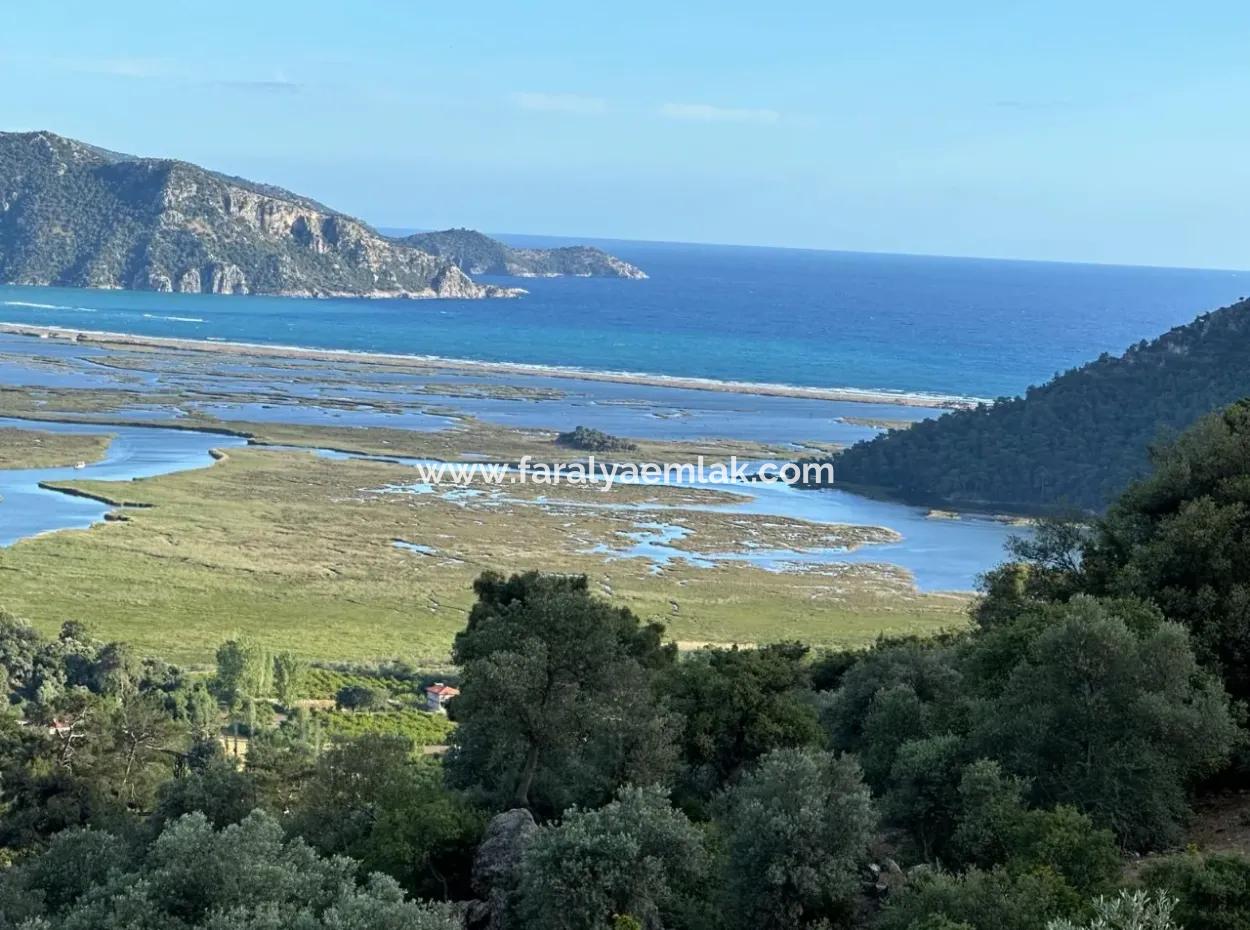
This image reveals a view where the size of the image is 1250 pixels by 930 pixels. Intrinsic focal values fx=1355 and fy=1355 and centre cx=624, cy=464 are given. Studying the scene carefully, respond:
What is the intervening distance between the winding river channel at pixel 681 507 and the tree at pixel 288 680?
22225 millimetres

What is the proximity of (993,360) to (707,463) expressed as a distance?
92.5 m

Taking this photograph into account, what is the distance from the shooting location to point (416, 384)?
12356 cm

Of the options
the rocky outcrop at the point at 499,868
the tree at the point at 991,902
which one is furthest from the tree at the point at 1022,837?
the rocky outcrop at the point at 499,868

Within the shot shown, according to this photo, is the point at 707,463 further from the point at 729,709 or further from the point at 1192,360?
the point at 729,709

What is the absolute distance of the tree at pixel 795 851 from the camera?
17391 mm

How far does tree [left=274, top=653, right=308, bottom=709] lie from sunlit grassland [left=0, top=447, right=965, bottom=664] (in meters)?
4.13

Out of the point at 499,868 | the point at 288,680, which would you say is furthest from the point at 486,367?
the point at 499,868

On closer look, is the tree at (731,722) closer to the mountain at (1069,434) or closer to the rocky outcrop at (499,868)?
the rocky outcrop at (499,868)

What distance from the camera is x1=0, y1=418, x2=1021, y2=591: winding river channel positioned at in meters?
62.5

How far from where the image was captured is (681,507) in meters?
73.4

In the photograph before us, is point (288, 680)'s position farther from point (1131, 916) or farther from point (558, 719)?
point (1131, 916)

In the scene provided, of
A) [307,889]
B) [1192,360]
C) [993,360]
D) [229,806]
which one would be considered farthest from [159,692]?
[993,360]

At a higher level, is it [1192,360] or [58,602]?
[1192,360]

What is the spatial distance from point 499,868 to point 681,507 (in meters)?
53.9
